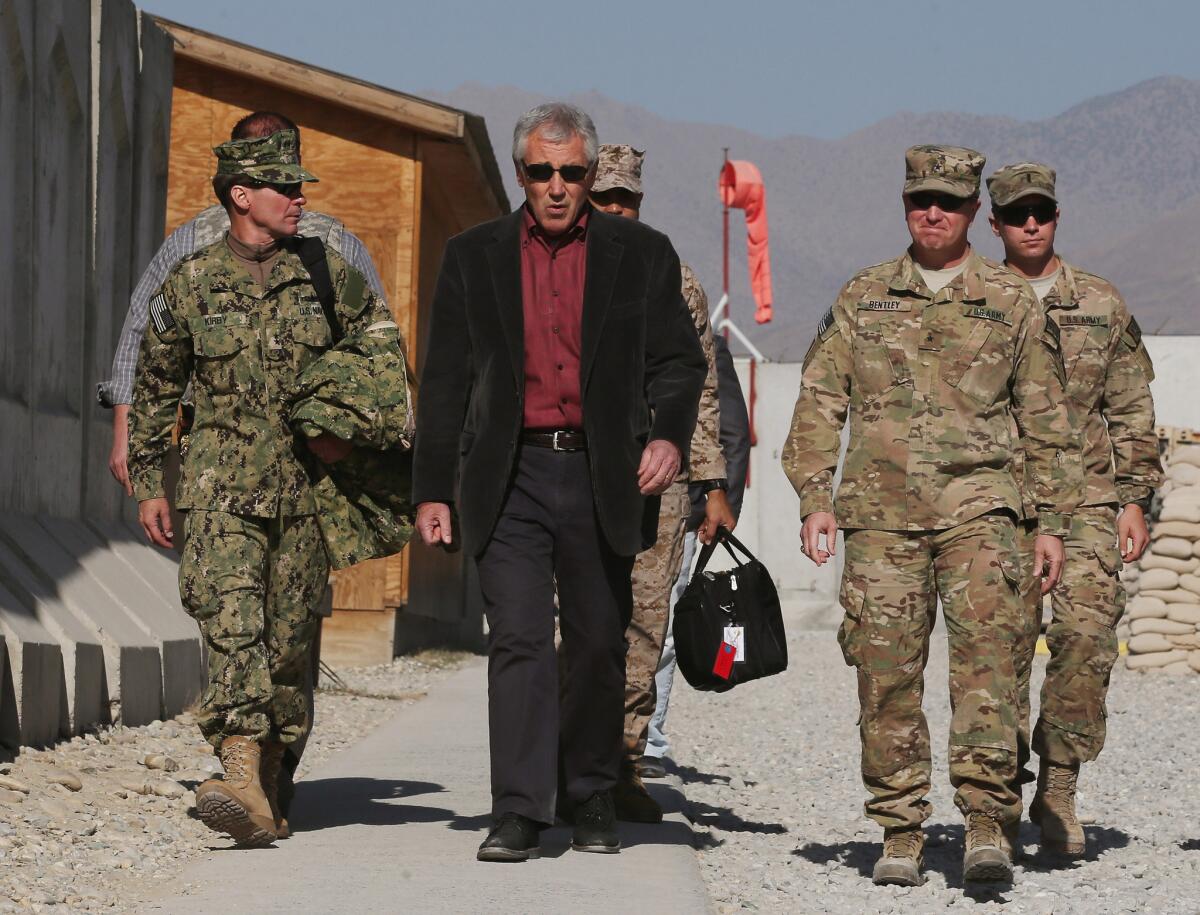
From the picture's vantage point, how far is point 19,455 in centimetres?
1021

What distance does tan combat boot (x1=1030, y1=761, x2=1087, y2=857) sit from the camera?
24.7 feet

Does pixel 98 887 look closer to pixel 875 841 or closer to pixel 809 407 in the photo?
pixel 809 407

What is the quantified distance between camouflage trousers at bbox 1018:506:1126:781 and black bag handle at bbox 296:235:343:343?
8.26 feet

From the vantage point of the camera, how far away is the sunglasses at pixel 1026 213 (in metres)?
7.57

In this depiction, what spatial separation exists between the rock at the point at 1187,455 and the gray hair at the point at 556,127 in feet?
54.7

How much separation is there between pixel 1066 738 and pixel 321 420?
276cm

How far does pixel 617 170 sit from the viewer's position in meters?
7.84

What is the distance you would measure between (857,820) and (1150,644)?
1264 centimetres

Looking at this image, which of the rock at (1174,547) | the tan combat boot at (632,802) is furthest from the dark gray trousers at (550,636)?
the rock at (1174,547)

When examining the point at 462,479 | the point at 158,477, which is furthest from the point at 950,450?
the point at 158,477

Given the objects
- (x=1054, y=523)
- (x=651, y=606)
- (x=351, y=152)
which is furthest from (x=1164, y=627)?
(x=1054, y=523)

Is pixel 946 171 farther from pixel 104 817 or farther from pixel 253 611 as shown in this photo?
pixel 104 817

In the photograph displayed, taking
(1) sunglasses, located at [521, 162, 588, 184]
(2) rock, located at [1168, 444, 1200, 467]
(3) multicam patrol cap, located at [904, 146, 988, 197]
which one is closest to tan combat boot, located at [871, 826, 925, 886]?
(3) multicam patrol cap, located at [904, 146, 988, 197]

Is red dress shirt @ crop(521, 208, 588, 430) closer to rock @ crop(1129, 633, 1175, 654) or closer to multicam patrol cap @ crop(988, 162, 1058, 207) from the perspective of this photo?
multicam patrol cap @ crop(988, 162, 1058, 207)
